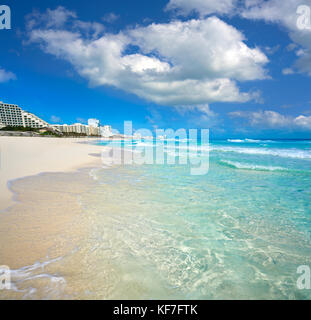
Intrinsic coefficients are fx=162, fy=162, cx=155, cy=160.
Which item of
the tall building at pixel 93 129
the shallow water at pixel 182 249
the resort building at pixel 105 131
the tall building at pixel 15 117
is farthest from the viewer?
the resort building at pixel 105 131

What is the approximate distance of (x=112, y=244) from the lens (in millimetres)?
3268

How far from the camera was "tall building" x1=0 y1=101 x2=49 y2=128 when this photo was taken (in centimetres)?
10756

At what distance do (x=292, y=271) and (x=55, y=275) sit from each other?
3.86 meters

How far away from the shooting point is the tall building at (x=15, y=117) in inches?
4235

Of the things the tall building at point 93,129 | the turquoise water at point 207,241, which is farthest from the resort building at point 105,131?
the turquoise water at point 207,241

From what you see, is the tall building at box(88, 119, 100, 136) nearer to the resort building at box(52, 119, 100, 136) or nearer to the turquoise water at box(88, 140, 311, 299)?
the resort building at box(52, 119, 100, 136)

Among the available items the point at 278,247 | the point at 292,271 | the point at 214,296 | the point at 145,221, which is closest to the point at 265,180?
the point at 278,247

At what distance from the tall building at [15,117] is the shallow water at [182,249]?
13849 centimetres

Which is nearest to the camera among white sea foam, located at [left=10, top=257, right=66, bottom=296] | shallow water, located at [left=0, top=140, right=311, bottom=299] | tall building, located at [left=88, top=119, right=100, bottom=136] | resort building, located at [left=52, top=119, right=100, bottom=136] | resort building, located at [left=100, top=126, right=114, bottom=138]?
white sea foam, located at [left=10, top=257, right=66, bottom=296]

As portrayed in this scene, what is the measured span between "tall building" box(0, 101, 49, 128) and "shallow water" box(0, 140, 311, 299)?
13849cm

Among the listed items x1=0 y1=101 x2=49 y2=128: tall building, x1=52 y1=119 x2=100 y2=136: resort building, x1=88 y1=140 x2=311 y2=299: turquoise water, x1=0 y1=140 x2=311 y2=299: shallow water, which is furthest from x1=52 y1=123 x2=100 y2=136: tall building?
x1=0 y1=140 x2=311 y2=299: shallow water

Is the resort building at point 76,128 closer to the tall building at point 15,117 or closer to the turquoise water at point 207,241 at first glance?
the tall building at point 15,117

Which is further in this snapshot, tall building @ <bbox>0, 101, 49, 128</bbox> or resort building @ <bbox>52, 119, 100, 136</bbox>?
resort building @ <bbox>52, 119, 100, 136</bbox>

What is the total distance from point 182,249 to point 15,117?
494 ft
